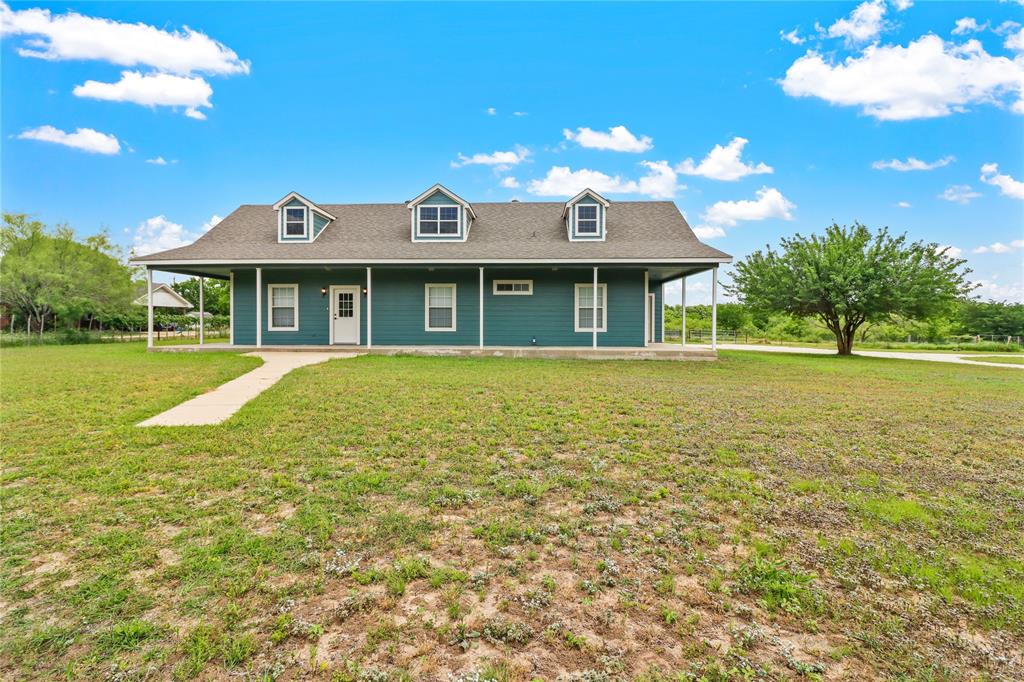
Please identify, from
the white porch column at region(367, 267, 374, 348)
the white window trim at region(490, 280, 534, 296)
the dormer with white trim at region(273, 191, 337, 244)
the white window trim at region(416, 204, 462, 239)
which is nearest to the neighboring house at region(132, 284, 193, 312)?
the dormer with white trim at region(273, 191, 337, 244)

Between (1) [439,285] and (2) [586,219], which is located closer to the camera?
(1) [439,285]

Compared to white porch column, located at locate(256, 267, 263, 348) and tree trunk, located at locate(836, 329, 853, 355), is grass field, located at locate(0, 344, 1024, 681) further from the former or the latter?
tree trunk, located at locate(836, 329, 853, 355)

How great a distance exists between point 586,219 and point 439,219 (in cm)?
523

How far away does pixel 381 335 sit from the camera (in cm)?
1552

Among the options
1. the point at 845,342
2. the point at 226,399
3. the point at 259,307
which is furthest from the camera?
the point at 845,342

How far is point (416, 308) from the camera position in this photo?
1552 centimetres

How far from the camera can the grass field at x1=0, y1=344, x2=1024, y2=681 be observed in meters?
1.91

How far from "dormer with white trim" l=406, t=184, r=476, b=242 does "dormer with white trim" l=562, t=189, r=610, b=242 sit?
3.71m

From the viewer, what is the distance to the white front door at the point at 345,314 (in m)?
15.5

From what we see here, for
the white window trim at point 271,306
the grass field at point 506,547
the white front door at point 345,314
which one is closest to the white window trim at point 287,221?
the white window trim at point 271,306

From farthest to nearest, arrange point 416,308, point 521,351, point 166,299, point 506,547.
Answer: point 166,299 < point 416,308 < point 521,351 < point 506,547

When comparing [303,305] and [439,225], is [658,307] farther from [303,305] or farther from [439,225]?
[303,305]

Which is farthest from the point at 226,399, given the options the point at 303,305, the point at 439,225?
the point at 439,225

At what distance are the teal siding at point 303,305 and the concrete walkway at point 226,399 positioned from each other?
3868mm
